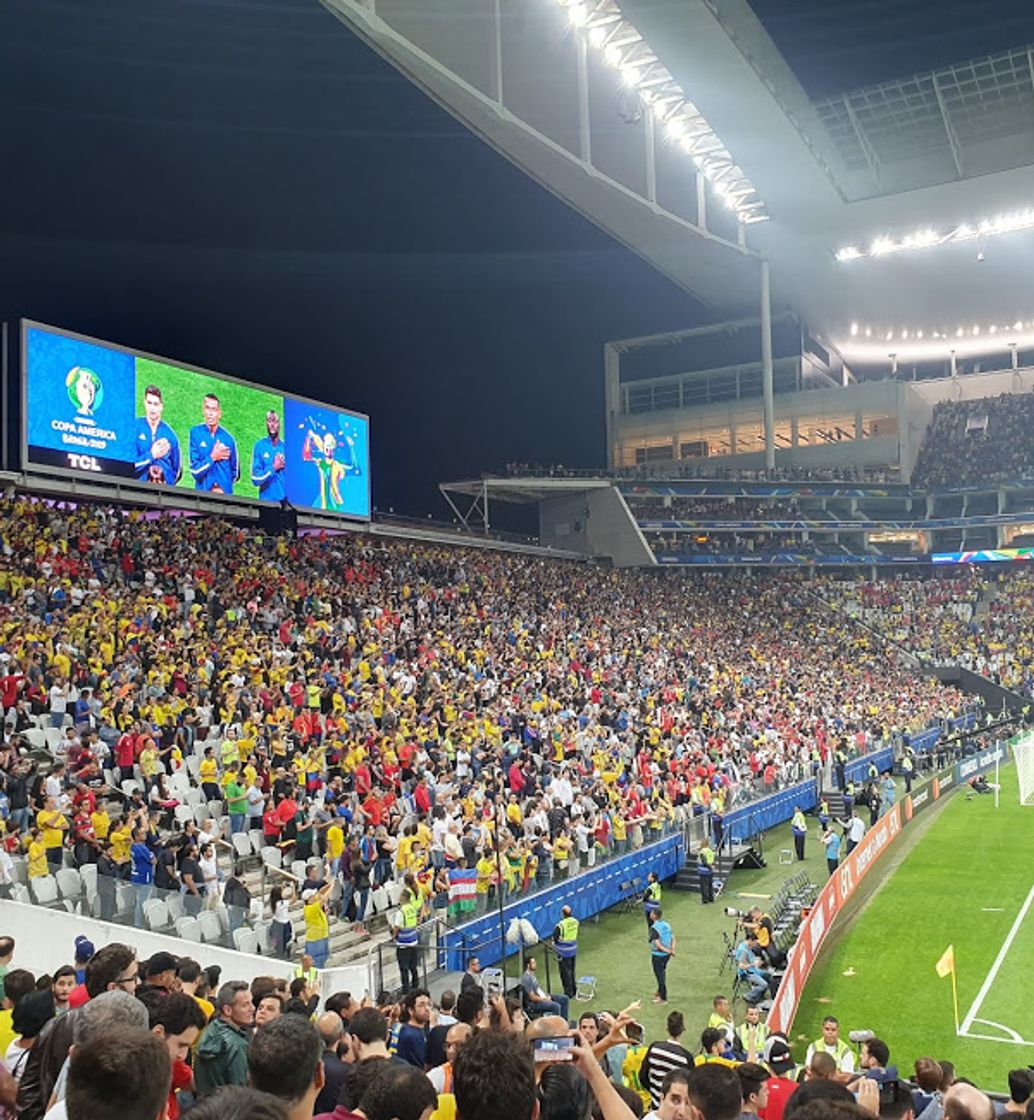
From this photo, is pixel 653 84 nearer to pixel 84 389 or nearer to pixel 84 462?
pixel 84 389

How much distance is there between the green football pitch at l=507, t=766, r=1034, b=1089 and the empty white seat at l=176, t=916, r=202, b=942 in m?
5.71

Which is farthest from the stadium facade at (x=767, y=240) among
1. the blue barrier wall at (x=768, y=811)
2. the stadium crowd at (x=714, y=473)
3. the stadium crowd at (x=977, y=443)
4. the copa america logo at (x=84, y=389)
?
the blue barrier wall at (x=768, y=811)

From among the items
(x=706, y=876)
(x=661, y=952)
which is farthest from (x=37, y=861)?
(x=706, y=876)

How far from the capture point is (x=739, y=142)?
46812 millimetres

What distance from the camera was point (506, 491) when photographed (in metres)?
53.2

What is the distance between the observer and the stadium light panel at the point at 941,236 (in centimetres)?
5562

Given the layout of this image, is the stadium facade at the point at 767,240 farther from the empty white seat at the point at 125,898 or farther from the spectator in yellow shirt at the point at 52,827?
the empty white seat at the point at 125,898

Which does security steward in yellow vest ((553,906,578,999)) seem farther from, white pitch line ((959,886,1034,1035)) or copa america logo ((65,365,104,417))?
copa america logo ((65,365,104,417))

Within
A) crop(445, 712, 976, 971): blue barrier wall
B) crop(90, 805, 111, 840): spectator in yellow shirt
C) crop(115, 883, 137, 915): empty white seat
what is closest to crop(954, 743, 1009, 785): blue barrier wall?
crop(445, 712, 976, 971): blue barrier wall

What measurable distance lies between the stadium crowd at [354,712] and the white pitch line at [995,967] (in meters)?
6.60

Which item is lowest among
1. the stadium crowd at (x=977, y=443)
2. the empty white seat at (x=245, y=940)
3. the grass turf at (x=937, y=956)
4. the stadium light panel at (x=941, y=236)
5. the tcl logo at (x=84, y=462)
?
the grass turf at (x=937, y=956)

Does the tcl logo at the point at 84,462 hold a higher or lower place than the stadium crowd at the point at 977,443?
lower

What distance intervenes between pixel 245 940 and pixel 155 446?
16934 millimetres

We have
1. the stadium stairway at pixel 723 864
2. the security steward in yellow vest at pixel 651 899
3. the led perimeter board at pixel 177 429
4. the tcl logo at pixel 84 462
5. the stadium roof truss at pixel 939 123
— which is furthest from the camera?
the stadium roof truss at pixel 939 123
